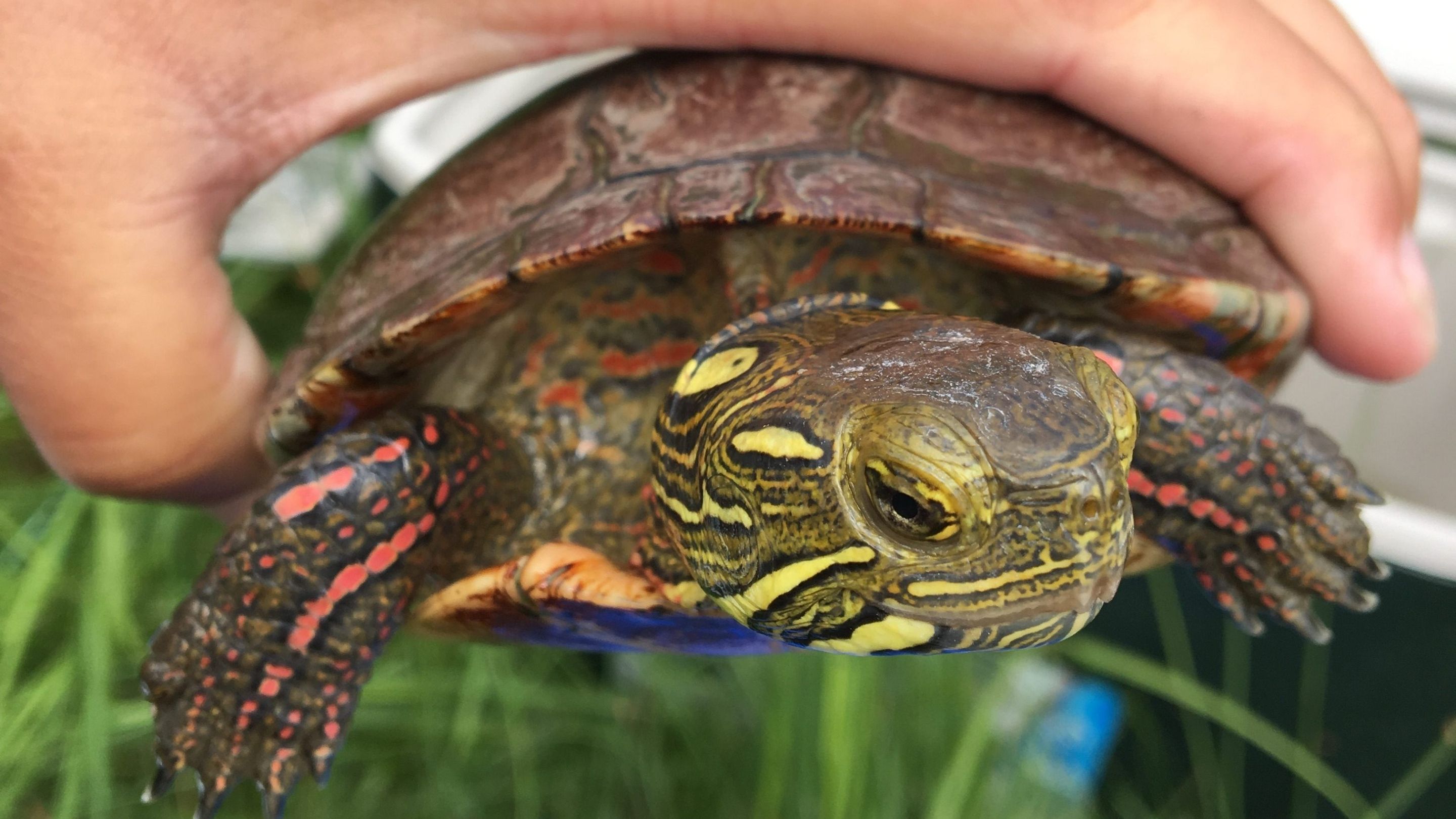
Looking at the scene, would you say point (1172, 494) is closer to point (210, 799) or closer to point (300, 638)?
point (300, 638)

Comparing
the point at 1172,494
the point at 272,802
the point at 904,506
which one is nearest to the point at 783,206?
the point at 904,506

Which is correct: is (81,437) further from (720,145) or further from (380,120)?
(380,120)

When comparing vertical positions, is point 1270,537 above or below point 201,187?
below

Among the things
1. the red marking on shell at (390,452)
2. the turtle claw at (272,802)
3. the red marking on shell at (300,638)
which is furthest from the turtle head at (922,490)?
the turtle claw at (272,802)

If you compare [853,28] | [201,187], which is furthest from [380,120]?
[853,28]

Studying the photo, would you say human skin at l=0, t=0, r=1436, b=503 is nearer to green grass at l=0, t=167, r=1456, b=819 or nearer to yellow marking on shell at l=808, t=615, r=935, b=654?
green grass at l=0, t=167, r=1456, b=819

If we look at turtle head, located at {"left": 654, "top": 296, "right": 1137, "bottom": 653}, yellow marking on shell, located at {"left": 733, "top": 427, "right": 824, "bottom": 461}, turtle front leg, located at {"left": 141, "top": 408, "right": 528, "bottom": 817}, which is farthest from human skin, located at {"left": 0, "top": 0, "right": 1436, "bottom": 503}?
yellow marking on shell, located at {"left": 733, "top": 427, "right": 824, "bottom": 461}

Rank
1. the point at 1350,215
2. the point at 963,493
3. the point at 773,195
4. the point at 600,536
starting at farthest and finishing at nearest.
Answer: the point at 1350,215, the point at 600,536, the point at 773,195, the point at 963,493
